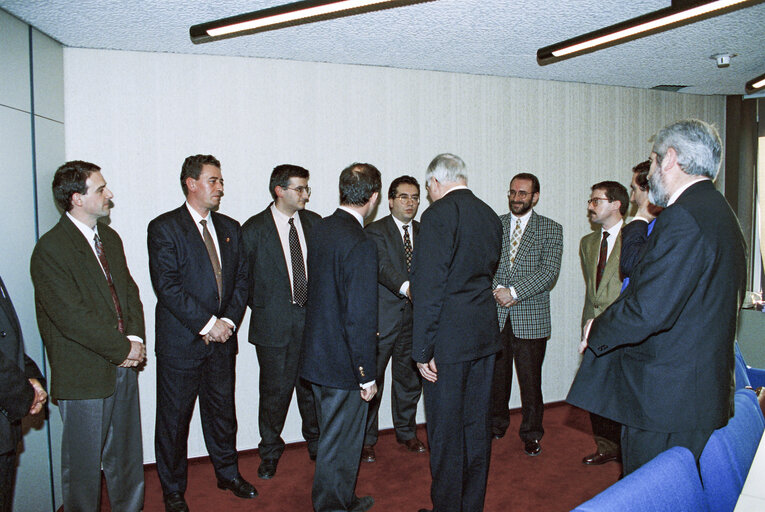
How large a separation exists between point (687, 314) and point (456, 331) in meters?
1.14

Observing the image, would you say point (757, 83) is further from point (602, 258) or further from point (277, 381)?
point (277, 381)

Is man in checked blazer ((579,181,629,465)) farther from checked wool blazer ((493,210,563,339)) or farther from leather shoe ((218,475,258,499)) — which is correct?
Result: leather shoe ((218,475,258,499))

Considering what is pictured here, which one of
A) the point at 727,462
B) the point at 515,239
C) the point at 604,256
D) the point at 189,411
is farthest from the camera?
the point at 515,239

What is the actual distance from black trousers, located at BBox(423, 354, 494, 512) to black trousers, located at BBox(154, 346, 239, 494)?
136 cm

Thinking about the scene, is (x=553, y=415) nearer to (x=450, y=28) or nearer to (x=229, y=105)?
(x=450, y=28)

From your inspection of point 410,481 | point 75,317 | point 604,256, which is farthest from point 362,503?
point 604,256

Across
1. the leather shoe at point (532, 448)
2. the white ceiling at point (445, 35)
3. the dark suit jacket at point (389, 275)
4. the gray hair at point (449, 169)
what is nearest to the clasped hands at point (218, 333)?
the dark suit jacket at point (389, 275)

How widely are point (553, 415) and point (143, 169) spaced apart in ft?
13.4

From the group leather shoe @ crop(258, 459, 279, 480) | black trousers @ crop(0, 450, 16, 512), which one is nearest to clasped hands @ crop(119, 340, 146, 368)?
black trousers @ crop(0, 450, 16, 512)

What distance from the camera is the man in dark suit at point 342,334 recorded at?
9.50 ft

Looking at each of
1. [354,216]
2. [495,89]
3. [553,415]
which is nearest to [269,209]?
[354,216]

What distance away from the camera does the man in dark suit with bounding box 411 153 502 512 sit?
2.91m

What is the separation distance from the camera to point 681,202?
6.96 feet

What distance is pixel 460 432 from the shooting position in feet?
9.89
